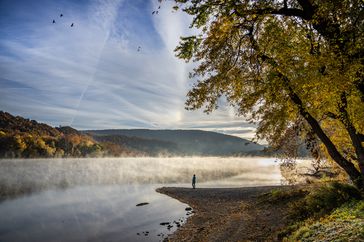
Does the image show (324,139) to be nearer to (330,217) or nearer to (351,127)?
(351,127)

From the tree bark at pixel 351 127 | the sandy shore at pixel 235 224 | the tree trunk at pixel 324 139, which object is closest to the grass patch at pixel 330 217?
the tree trunk at pixel 324 139

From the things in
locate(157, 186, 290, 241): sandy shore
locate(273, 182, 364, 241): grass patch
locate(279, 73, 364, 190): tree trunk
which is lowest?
locate(157, 186, 290, 241): sandy shore

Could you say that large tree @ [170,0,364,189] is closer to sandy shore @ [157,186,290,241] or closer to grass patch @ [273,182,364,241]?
grass patch @ [273,182,364,241]

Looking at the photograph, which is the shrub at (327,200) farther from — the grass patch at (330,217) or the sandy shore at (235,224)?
the sandy shore at (235,224)

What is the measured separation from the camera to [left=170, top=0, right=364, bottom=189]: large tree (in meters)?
12.0

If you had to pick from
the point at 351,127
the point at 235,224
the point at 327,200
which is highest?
the point at 351,127

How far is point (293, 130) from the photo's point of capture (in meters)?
18.5

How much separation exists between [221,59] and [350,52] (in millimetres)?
6225

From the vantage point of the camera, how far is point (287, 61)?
42.5ft

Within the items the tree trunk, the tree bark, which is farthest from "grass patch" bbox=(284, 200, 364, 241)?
the tree trunk

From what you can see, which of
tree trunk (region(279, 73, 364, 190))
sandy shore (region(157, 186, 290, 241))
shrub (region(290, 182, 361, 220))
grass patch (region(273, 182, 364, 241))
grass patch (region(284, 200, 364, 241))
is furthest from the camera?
sandy shore (region(157, 186, 290, 241))

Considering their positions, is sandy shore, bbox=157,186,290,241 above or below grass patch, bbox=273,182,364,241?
below

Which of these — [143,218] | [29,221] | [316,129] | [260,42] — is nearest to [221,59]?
[260,42]

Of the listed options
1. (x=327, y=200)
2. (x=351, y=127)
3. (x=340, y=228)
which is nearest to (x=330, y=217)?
(x=340, y=228)
